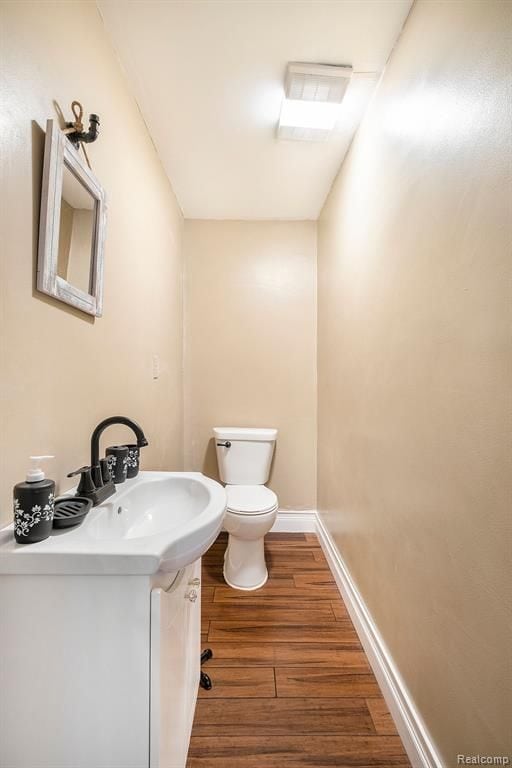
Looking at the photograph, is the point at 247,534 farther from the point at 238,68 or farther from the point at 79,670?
the point at 238,68

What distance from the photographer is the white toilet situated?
1761 millimetres

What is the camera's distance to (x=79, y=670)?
619mm

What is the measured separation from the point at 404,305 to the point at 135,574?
3.53 ft

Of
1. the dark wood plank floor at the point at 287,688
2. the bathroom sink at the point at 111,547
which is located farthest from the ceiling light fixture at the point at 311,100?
the dark wood plank floor at the point at 287,688

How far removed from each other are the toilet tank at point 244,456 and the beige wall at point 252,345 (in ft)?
0.73

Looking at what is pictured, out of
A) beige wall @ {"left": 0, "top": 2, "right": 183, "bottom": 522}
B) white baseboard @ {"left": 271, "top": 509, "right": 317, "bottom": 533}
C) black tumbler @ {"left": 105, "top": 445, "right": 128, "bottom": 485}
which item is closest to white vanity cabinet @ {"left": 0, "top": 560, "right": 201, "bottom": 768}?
beige wall @ {"left": 0, "top": 2, "right": 183, "bottom": 522}

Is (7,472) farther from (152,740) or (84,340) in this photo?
(152,740)

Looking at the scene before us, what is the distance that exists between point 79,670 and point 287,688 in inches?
38.0

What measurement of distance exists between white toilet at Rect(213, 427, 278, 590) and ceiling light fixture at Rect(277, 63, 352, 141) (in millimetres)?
1725

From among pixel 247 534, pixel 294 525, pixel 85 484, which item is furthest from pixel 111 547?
pixel 294 525

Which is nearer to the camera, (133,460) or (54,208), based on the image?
(54,208)

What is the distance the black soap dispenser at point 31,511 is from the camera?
0.65 m

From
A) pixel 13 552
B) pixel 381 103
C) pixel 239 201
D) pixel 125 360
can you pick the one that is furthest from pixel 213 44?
pixel 13 552

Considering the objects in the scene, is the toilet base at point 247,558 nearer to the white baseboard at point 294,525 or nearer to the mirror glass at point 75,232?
the white baseboard at point 294,525
